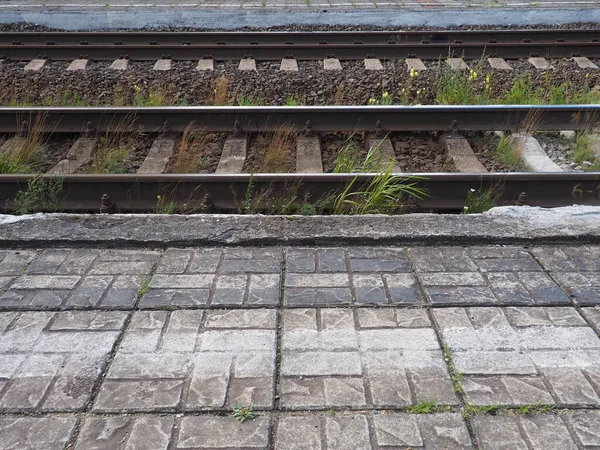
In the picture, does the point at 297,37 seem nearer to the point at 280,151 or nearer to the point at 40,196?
the point at 280,151

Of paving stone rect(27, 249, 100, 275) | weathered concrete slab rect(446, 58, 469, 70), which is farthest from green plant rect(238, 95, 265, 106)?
paving stone rect(27, 249, 100, 275)

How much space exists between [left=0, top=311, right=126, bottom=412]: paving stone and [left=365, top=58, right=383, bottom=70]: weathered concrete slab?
590 centimetres

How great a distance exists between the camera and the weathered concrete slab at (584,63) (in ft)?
27.4

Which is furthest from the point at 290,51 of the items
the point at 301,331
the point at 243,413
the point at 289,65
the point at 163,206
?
the point at 243,413

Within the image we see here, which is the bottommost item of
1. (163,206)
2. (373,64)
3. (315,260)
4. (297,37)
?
(163,206)

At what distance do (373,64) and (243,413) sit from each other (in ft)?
21.8

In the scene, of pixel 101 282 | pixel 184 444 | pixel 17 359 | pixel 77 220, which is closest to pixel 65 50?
pixel 77 220

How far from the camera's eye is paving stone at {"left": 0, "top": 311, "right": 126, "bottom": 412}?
2789 mm

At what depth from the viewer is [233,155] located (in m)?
5.68

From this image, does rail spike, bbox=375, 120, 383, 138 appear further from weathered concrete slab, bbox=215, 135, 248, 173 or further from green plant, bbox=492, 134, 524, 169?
weathered concrete slab, bbox=215, 135, 248, 173

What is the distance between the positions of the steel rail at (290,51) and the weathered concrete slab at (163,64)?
17 cm

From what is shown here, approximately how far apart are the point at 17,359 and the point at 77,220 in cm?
148

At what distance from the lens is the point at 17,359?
3037mm

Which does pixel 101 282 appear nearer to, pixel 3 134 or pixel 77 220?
pixel 77 220
